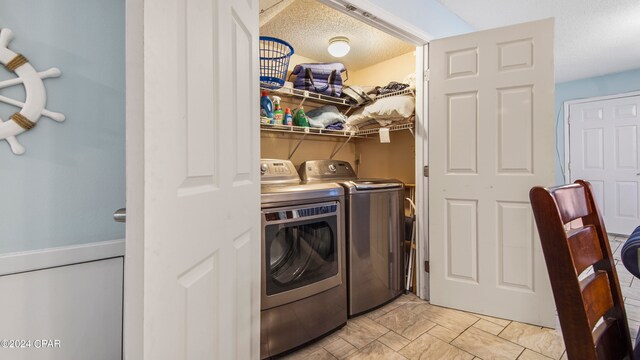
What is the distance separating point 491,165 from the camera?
6.15 ft

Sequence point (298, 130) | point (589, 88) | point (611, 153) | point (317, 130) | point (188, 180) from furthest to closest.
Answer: point (589, 88)
point (611, 153)
point (317, 130)
point (298, 130)
point (188, 180)

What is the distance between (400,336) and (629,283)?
2293 mm

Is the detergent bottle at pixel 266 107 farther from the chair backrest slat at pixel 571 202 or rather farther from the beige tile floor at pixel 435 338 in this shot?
the chair backrest slat at pixel 571 202

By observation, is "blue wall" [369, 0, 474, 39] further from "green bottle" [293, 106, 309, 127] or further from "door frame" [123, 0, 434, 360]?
"door frame" [123, 0, 434, 360]

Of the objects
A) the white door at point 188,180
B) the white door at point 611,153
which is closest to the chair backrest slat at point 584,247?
the white door at point 188,180

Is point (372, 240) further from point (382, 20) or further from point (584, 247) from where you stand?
point (382, 20)

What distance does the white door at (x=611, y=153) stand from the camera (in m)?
3.86

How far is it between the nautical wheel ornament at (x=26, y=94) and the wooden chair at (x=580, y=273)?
1.46m

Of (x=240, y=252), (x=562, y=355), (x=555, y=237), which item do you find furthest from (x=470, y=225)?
(x=240, y=252)

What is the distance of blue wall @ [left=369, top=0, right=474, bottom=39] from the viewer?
191cm

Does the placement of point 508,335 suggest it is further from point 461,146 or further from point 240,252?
point 240,252

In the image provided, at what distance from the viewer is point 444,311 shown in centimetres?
197

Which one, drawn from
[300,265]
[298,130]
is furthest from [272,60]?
[300,265]

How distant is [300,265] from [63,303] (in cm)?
104
